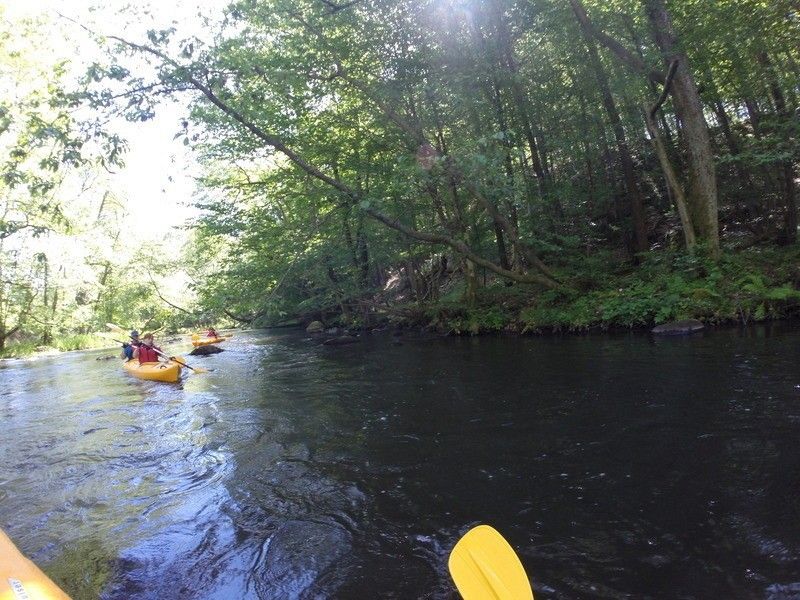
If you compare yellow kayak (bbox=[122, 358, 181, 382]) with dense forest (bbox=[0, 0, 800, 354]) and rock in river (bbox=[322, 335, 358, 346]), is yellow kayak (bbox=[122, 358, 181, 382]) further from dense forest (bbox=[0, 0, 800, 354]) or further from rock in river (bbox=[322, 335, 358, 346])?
rock in river (bbox=[322, 335, 358, 346])

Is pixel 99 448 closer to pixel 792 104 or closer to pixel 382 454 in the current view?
pixel 382 454

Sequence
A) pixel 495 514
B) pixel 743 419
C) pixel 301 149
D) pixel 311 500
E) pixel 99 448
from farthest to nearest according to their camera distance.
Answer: pixel 301 149 < pixel 99 448 < pixel 743 419 < pixel 311 500 < pixel 495 514

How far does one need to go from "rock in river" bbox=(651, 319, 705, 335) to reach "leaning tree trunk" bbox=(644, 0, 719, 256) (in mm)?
1929

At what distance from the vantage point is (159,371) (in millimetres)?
10977

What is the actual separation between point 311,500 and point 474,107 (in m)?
10.3

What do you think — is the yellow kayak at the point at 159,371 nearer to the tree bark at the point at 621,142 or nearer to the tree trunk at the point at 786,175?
the tree bark at the point at 621,142

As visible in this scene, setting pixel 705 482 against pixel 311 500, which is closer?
pixel 705 482

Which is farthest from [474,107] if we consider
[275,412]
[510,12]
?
[275,412]

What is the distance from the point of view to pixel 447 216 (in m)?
14.7

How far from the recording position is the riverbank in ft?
33.0

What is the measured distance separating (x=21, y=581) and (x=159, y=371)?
9.33 meters

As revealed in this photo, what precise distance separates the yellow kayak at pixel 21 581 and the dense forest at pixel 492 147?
581cm

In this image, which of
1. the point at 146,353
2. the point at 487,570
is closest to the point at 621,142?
the point at 146,353

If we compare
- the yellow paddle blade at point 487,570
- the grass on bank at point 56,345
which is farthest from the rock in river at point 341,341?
the grass on bank at point 56,345
